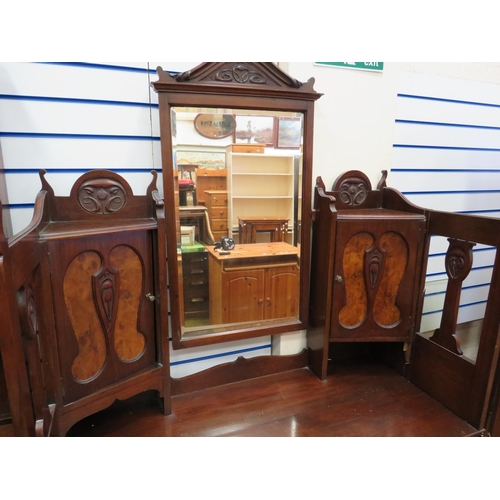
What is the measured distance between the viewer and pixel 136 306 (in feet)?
5.09

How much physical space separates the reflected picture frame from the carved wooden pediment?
0.44ft

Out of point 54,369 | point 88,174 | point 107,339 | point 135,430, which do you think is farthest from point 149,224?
point 135,430

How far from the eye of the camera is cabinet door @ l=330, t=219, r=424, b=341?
6.11 feet

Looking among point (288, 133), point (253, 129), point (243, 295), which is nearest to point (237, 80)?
point (253, 129)

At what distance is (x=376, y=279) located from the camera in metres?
1.92

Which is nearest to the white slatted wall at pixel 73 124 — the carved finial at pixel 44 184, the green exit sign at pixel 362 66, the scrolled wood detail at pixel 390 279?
the carved finial at pixel 44 184

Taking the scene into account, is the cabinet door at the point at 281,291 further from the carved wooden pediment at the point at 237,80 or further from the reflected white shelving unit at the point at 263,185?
the carved wooden pediment at the point at 237,80

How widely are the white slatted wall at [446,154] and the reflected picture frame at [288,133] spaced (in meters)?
0.84

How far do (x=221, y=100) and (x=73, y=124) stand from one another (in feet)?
2.38

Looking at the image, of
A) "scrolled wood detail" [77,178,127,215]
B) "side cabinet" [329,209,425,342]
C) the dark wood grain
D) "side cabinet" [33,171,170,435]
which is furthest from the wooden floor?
"scrolled wood detail" [77,178,127,215]

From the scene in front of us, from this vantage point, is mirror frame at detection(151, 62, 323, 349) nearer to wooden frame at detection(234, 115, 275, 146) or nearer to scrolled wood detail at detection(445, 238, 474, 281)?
wooden frame at detection(234, 115, 275, 146)

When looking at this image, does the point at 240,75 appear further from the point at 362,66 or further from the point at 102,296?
the point at 102,296

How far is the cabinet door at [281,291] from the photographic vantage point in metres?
Answer: 2.06
